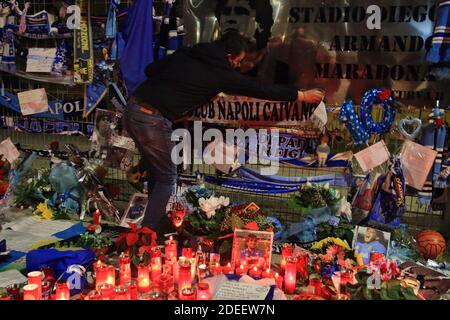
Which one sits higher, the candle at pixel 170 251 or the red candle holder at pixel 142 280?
the candle at pixel 170 251

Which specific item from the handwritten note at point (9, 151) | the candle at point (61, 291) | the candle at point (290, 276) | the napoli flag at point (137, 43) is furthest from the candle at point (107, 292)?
the handwritten note at point (9, 151)

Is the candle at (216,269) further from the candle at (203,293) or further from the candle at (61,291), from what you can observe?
the candle at (61,291)

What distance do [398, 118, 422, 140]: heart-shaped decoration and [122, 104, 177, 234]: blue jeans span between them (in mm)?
2108

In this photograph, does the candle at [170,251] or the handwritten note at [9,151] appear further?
the handwritten note at [9,151]

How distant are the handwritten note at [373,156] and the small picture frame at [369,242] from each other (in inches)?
22.5

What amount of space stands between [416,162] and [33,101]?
13.7 ft

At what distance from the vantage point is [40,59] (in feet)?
16.3

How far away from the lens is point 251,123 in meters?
4.23

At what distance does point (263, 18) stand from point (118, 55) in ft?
5.20

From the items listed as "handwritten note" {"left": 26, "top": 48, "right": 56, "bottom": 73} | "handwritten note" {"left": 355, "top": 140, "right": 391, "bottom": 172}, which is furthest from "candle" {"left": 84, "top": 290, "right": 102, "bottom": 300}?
"handwritten note" {"left": 26, "top": 48, "right": 56, "bottom": 73}

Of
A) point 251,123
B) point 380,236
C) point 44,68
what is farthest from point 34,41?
point 380,236

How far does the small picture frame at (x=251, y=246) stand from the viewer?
3.54 meters

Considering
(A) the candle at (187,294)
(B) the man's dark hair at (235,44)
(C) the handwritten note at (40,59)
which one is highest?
(B) the man's dark hair at (235,44)

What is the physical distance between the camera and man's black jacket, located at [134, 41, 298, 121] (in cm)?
399
